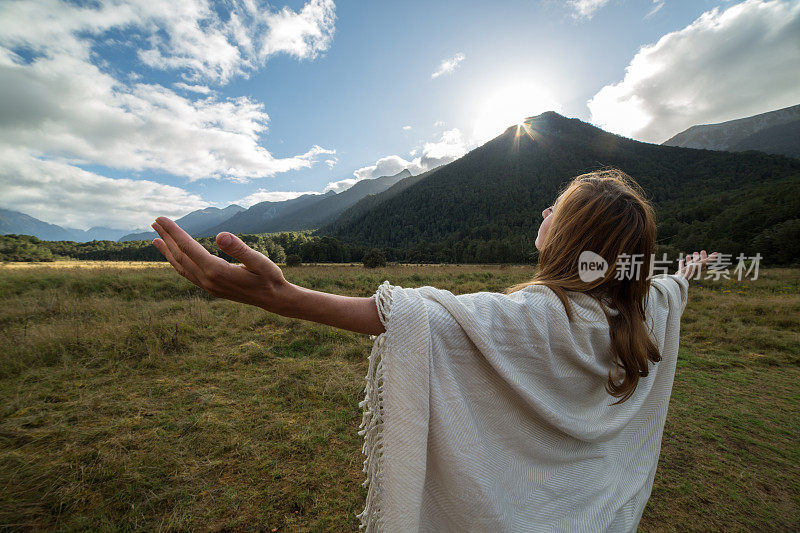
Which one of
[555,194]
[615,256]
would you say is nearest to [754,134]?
[555,194]

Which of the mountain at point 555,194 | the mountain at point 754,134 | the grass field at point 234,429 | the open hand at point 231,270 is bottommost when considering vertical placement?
the grass field at point 234,429

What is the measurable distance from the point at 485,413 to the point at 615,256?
1002 millimetres

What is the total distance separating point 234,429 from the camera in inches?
128

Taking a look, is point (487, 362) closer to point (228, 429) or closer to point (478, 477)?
point (478, 477)

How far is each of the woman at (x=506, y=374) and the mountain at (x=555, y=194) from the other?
4224cm

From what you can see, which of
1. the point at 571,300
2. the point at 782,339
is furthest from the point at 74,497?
the point at 782,339

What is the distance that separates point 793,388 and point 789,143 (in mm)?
160127

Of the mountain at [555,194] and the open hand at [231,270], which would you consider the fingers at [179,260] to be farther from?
the mountain at [555,194]

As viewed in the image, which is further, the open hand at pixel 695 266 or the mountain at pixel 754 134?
the mountain at pixel 754 134

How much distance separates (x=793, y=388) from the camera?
15.7ft

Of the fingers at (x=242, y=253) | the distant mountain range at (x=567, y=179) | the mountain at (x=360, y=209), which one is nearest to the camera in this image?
the fingers at (x=242, y=253)

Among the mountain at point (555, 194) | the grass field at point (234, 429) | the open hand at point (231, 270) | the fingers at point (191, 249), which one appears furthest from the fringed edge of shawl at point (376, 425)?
the mountain at point (555, 194)

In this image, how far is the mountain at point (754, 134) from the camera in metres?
96.3

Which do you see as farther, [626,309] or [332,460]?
[332,460]
